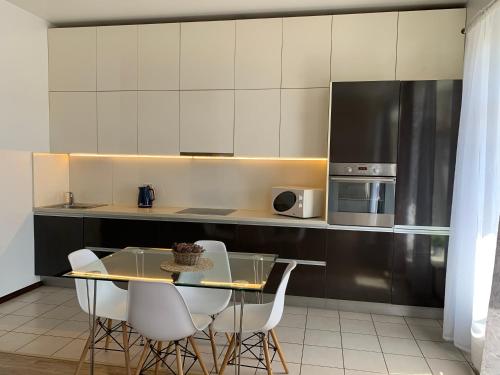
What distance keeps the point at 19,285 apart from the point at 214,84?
2.70m

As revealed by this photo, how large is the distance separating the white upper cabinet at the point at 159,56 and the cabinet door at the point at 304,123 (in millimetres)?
1115

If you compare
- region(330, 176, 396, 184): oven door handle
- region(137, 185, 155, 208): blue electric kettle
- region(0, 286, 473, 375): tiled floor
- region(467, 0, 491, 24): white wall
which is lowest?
region(0, 286, 473, 375): tiled floor

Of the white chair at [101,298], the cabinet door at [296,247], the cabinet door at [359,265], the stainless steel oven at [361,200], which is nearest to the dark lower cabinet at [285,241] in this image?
the cabinet door at [296,247]

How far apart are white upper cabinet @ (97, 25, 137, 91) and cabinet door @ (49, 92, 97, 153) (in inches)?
9.6

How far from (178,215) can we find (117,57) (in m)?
1.70

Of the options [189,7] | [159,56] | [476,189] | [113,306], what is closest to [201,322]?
[113,306]

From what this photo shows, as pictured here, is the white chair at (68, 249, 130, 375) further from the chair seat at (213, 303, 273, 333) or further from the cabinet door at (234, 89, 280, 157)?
the cabinet door at (234, 89, 280, 157)

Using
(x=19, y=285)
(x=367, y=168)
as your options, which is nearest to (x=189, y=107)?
(x=367, y=168)

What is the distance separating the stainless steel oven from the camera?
11.3 feet

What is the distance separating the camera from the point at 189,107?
156 inches

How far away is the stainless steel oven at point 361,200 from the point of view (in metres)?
3.43

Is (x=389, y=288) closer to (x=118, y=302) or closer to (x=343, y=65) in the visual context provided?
(x=343, y=65)

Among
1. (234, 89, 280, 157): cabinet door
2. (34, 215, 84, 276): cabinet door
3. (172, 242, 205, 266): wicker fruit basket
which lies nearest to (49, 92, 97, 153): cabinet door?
(34, 215, 84, 276): cabinet door

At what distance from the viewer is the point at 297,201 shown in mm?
3658
